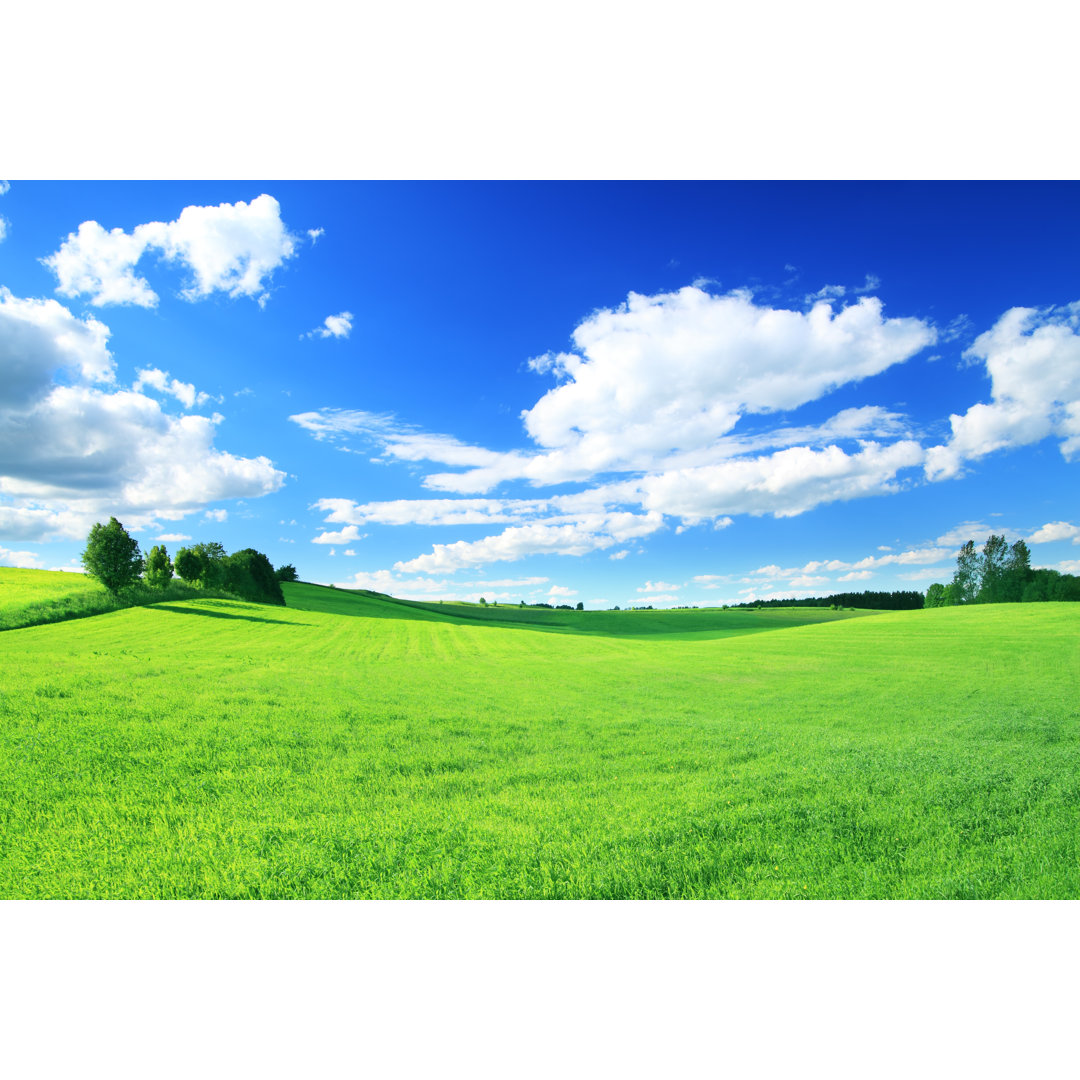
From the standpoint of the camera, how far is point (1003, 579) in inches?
369

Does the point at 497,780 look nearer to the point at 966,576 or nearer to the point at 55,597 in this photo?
the point at 55,597

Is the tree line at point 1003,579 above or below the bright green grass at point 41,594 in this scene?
above

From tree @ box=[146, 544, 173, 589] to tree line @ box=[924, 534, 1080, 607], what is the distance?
12338 millimetres

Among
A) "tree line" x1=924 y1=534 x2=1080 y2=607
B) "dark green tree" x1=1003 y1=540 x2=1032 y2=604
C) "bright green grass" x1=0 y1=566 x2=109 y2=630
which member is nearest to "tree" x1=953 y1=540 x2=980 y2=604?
"tree line" x1=924 y1=534 x2=1080 y2=607

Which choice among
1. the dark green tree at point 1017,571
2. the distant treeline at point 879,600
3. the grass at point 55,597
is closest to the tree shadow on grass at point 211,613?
the grass at point 55,597

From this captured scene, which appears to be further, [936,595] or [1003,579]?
[936,595]

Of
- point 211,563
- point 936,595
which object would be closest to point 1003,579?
point 936,595

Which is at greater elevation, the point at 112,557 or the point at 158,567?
the point at 112,557

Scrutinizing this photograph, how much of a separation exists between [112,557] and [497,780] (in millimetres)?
6315

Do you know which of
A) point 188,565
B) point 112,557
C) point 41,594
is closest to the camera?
point 41,594

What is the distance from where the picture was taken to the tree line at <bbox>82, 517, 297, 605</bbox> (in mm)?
7500

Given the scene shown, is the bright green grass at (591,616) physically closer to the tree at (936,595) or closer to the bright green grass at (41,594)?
the tree at (936,595)

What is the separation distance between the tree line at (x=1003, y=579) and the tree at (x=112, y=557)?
12.6m

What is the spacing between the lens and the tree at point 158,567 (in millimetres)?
7809
